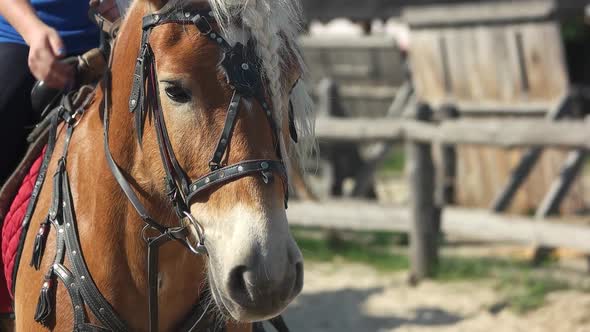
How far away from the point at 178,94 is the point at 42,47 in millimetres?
547

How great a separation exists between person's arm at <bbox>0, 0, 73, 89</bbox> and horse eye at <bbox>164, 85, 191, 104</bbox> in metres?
0.50

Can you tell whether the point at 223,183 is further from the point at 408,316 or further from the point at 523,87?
the point at 523,87

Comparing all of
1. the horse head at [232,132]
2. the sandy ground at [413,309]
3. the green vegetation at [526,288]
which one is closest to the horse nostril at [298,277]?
the horse head at [232,132]

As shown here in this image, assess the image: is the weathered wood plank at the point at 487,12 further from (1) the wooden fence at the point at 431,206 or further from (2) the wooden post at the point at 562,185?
(1) the wooden fence at the point at 431,206

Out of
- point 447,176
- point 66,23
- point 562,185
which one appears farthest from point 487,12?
point 66,23

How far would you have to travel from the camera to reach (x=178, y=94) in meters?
2.28

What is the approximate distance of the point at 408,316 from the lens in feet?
20.6

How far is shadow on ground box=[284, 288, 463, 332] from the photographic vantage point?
6.13m

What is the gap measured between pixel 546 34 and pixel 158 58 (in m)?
6.52

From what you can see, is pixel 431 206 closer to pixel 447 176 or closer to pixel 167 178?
pixel 447 176

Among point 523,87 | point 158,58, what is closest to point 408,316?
point 523,87

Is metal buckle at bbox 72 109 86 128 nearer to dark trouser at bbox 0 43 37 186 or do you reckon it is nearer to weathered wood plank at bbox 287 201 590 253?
dark trouser at bbox 0 43 37 186

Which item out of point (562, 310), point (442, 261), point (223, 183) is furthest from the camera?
point (442, 261)

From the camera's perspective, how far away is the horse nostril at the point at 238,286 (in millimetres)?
2107
